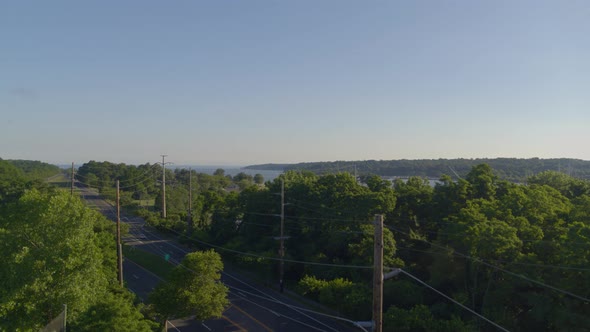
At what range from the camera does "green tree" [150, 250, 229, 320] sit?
2066 cm

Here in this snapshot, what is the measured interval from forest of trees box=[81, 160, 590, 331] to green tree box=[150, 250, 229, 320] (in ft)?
22.7

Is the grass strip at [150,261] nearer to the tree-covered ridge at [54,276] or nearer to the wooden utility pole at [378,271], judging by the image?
the tree-covered ridge at [54,276]

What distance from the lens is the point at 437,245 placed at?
2266 cm

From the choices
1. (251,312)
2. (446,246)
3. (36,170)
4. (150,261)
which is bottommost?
(251,312)

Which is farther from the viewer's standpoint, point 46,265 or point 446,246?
point 446,246

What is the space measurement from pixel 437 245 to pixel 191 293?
13817mm

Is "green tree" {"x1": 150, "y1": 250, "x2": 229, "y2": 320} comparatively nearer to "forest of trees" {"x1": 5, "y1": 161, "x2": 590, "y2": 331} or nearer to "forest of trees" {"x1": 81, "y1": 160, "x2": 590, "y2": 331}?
"forest of trees" {"x1": 5, "y1": 161, "x2": 590, "y2": 331}

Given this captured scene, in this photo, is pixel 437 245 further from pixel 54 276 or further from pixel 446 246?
pixel 54 276

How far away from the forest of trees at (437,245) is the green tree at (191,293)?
691cm

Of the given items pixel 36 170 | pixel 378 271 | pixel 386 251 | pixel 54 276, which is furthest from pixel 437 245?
pixel 36 170

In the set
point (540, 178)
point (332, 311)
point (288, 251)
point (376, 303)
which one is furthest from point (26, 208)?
point (540, 178)

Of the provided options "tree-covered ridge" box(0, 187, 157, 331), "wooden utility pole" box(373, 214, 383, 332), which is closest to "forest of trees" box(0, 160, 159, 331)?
"tree-covered ridge" box(0, 187, 157, 331)

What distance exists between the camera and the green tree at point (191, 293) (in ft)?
67.8

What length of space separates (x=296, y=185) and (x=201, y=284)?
740 inches
